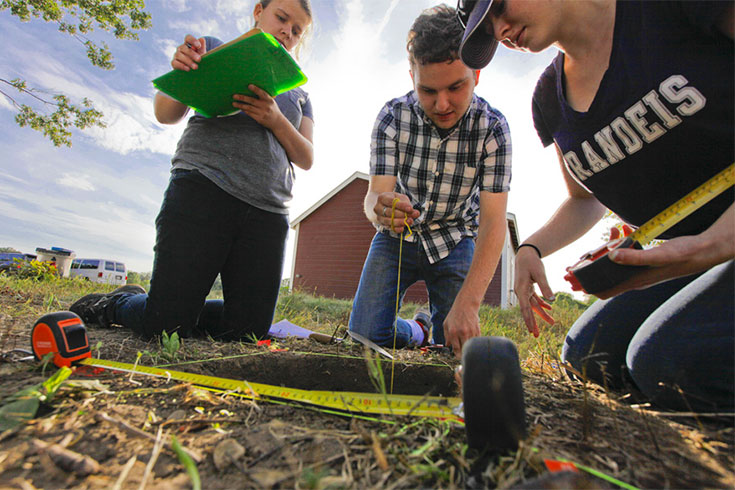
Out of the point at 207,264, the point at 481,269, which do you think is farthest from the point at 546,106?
the point at 207,264

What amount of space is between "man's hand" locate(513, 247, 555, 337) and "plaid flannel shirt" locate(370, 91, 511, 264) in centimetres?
82

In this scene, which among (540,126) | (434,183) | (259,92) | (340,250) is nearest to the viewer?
(540,126)

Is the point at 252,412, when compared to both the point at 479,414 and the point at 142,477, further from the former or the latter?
the point at 479,414

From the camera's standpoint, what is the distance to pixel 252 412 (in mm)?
1084

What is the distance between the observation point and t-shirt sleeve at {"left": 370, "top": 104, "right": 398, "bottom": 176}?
104 inches

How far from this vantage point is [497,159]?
2.45m

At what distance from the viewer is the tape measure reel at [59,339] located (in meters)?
1.36

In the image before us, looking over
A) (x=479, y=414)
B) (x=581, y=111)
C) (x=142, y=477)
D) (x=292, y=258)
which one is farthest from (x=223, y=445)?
(x=292, y=258)

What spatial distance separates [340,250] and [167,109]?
1090 centimetres

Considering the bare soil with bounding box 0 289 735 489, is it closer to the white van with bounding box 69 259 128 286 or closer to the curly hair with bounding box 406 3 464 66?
the curly hair with bounding box 406 3 464 66

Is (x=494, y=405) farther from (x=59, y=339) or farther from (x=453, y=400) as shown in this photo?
(x=59, y=339)

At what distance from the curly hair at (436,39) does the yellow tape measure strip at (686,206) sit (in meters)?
1.24

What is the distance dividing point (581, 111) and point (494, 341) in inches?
53.7

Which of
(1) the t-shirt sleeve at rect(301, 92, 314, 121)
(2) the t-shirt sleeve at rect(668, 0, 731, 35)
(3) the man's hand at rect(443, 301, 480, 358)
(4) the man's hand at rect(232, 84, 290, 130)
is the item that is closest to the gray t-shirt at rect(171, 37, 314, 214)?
(4) the man's hand at rect(232, 84, 290, 130)
